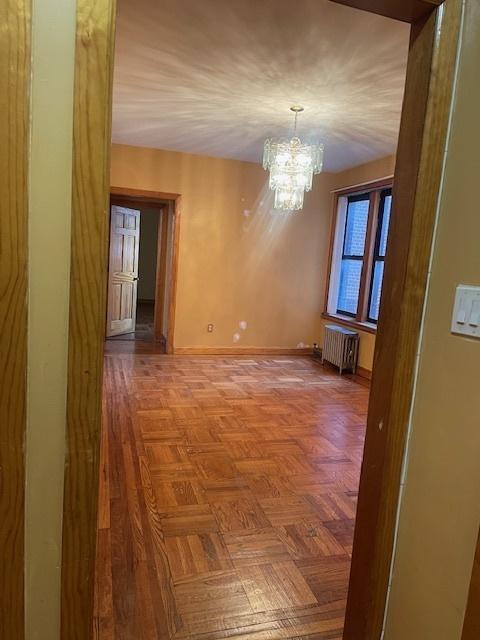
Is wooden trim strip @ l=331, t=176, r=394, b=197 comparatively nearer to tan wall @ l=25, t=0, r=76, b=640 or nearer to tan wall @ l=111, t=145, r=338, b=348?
tan wall @ l=111, t=145, r=338, b=348

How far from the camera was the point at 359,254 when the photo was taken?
527 cm

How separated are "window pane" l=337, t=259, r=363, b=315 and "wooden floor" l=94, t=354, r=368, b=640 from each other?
1808 mm

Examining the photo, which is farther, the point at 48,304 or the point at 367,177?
the point at 367,177

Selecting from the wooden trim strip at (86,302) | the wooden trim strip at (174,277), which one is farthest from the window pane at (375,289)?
the wooden trim strip at (86,302)

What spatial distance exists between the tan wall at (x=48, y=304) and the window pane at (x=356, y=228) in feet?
15.3

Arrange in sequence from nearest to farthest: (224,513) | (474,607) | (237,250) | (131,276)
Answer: (474,607) → (224,513) → (237,250) → (131,276)

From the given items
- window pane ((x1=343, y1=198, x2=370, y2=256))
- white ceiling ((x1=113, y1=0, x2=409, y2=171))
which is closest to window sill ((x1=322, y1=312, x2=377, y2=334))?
window pane ((x1=343, y1=198, x2=370, y2=256))

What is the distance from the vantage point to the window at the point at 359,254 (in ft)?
15.9

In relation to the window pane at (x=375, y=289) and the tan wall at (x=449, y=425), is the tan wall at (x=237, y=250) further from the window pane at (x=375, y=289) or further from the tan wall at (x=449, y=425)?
the tan wall at (x=449, y=425)

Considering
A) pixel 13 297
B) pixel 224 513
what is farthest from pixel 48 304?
pixel 224 513

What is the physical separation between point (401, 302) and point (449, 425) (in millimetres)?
317

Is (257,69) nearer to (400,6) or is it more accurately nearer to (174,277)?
(400,6)

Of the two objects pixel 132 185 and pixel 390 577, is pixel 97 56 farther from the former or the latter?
pixel 132 185

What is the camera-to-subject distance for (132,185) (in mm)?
4953
